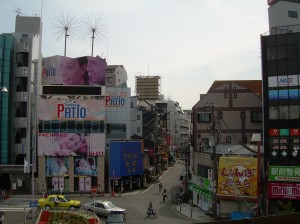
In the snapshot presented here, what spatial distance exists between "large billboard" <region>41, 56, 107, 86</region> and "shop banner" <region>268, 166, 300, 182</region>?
37912 millimetres

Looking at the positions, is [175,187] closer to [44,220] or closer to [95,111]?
[95,111]

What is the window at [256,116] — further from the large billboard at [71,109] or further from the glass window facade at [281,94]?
the large billboard at [71,109]

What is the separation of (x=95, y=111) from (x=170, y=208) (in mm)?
19674

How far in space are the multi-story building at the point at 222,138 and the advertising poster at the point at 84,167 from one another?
590 inches

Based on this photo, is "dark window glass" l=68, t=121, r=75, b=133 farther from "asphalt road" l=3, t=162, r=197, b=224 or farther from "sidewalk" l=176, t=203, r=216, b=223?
"sidewalk" l=176, t=203, r=216, b=223

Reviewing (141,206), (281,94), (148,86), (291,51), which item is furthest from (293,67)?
(148,86)

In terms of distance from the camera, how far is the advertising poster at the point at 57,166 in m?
59.3

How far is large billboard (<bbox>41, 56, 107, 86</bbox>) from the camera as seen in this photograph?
70562 millimetres

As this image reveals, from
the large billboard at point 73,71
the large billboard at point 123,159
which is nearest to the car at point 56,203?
the large billboard at point 123,159

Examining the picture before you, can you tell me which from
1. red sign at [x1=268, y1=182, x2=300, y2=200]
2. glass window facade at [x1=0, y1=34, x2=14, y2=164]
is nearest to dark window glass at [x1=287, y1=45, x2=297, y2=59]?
red sign at [x1=268, y1=182, x2=300, y2=200]

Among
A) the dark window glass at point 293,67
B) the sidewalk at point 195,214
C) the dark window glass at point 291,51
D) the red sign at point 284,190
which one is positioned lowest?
the sidewalk at point 195,214

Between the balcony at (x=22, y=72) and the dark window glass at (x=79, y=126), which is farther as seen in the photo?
the balcony at (x=22, y=72)

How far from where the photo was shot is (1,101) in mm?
59156

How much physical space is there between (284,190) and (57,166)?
32468mm
